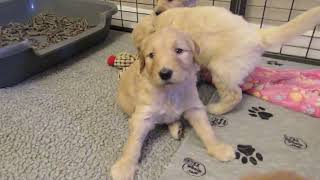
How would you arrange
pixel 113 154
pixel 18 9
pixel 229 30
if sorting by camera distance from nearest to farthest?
1. pixel 113 154
2. pixel 229 30
3. pixel 18 9

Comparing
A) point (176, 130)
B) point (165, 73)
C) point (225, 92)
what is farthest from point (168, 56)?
point (225, 92)

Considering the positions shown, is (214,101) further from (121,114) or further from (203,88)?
(121,114)

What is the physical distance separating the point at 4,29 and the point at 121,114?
117 cm

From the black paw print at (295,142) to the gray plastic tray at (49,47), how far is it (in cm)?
127

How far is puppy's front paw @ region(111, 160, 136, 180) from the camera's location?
42.8 inches

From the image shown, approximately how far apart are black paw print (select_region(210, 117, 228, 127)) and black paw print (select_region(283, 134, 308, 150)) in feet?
0.85

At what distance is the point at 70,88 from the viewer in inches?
65.5

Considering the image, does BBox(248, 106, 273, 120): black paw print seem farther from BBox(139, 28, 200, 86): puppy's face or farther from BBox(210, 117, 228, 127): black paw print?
BBox(139, 28, 200, 86): puppy's face

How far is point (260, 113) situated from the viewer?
4.74 ft

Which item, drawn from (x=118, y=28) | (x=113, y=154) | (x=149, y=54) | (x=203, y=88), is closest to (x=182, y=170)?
(x=113, y=154)

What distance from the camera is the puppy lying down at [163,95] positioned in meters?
1.04

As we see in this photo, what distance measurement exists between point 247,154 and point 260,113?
31cm

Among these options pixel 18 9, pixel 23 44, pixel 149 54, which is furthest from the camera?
pixel 18 9

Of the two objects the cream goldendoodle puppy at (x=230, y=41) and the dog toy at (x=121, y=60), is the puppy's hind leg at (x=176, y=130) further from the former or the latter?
the dog toy at (x=121, y=60)
